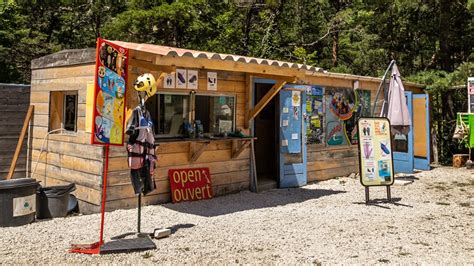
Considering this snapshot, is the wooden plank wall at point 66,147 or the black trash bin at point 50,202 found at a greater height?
the wooden plank wall at point 66,147

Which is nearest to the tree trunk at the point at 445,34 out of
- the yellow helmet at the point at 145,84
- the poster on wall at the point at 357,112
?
the poster on wall at the point at 357,112

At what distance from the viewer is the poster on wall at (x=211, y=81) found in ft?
22.5

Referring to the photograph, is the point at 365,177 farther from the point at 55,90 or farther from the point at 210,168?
the point at 55,90

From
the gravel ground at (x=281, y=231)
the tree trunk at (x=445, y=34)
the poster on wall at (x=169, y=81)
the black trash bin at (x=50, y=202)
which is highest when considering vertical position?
the tree trunk at (x=445, y=34)

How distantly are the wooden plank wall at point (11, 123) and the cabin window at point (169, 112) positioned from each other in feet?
8.64

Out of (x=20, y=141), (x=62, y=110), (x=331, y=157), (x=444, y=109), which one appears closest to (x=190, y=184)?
(x=62, y=110)

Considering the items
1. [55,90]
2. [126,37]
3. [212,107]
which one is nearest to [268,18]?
[126,37]

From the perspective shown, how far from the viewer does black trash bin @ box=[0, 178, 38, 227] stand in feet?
16.5

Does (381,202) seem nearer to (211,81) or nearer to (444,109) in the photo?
(211,81)

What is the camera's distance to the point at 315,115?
8867 mm

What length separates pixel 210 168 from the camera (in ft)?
23.0

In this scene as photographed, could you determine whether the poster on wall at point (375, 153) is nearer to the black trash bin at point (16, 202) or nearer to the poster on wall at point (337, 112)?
the poster on wall at point (337, 112)

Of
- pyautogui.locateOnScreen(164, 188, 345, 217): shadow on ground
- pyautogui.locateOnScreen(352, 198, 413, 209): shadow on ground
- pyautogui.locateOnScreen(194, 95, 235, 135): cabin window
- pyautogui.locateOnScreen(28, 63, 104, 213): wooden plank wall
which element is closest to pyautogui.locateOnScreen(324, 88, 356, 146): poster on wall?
pyautogui.locateOnScreen(164, 188, 345, 217): shadow on ground

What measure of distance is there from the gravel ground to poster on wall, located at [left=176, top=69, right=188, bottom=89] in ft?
6.00
